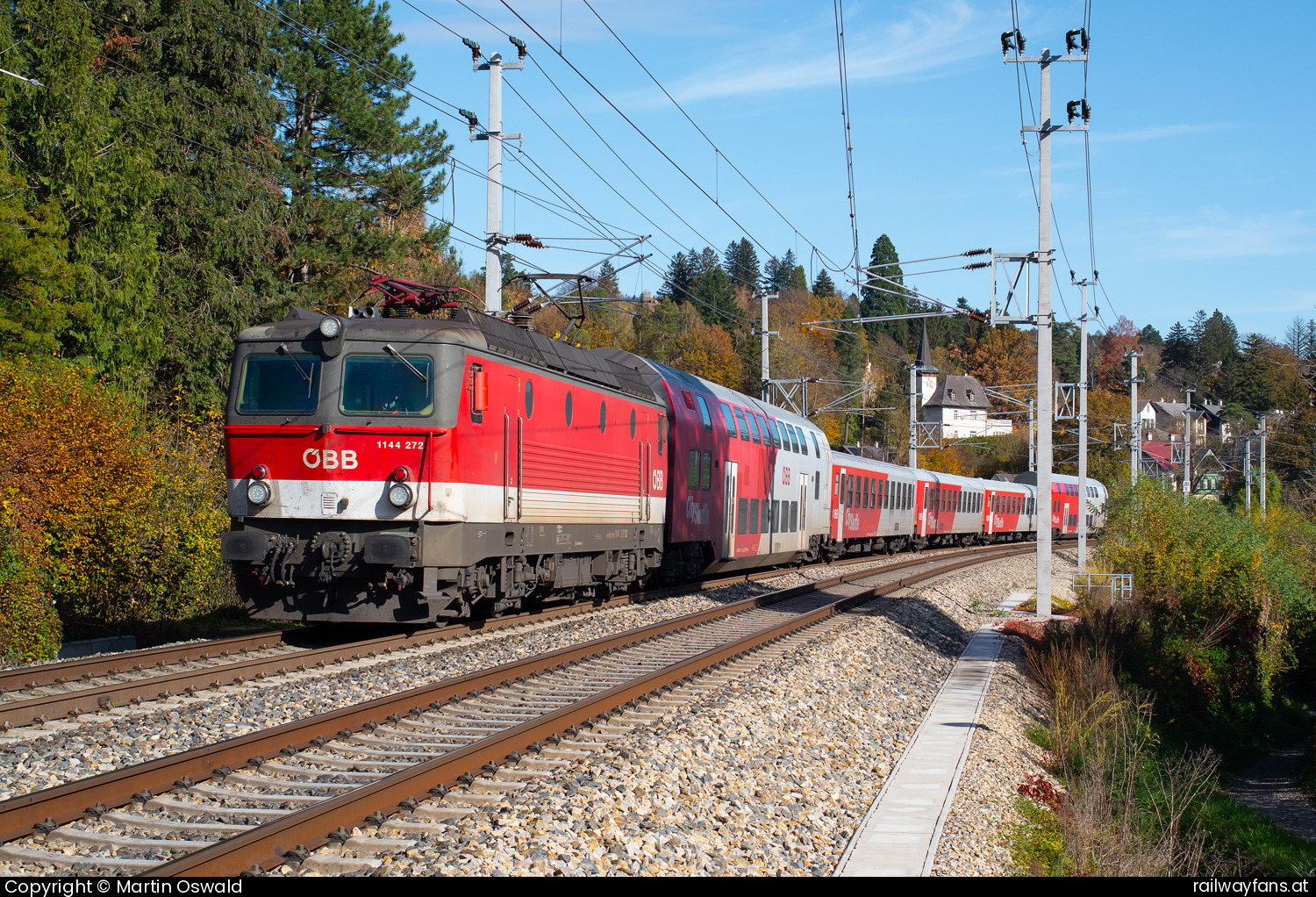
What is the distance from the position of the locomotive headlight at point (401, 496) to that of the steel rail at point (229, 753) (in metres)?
2.05

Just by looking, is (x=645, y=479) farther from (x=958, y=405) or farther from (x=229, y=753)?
(x=958, y=405)

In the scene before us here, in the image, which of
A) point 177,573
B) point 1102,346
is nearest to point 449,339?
point 177,573

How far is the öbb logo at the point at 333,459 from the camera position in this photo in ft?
37.5

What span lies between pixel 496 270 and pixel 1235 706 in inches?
607

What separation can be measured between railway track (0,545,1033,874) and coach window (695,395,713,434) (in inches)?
385

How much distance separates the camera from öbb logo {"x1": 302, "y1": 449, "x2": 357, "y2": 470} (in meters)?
11.4

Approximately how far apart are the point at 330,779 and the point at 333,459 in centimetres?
526

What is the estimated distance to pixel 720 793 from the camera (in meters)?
6.98

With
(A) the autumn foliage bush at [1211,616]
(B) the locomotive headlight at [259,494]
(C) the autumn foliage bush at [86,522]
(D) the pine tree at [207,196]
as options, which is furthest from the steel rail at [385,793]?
(D) the pine tree at [207,196]

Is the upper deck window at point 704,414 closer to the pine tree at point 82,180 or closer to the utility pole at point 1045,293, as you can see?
the utility pole at point 1045,293

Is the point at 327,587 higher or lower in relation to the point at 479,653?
higher
